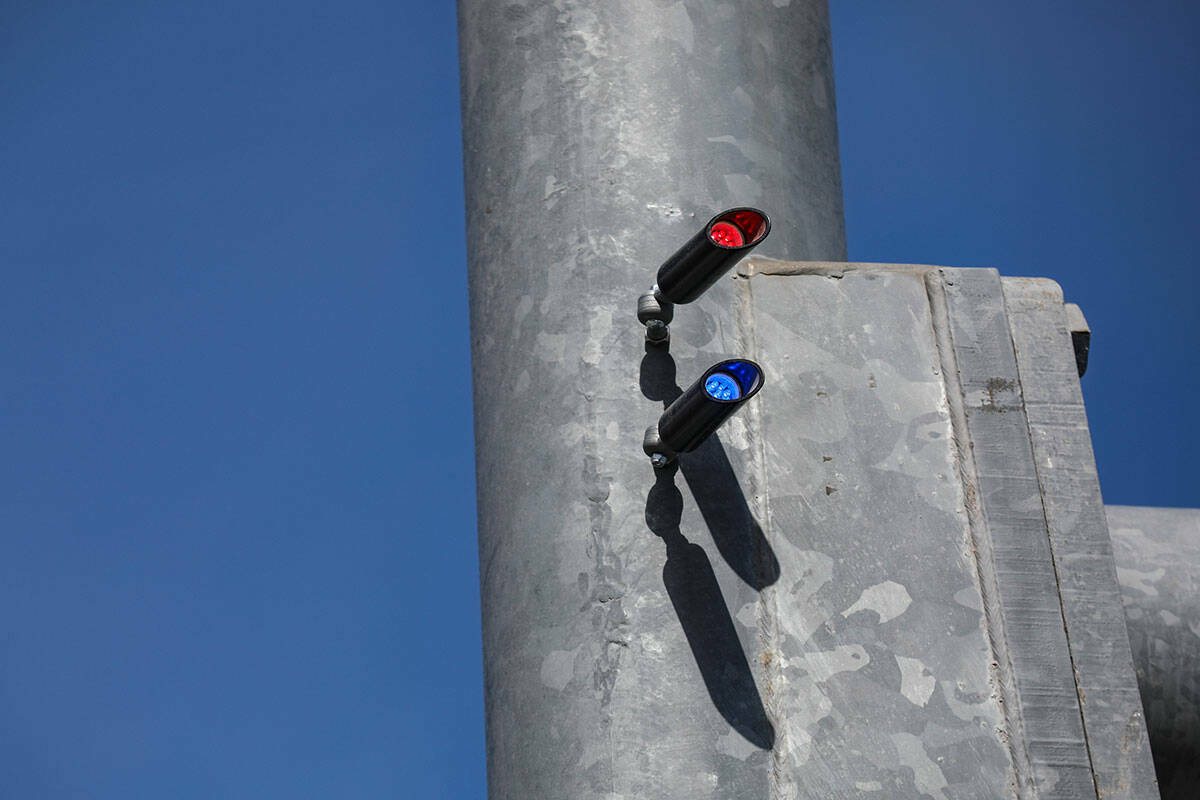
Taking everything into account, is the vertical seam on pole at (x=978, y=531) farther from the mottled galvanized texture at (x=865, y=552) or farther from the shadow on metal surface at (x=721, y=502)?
the shadow on metal surface at (x=721, y=502)

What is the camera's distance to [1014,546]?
4.50 metres

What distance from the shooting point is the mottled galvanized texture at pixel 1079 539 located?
4.32 meters

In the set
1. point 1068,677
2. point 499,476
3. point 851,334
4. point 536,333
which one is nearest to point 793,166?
point 851,334

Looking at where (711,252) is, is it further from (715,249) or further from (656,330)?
(656,330)

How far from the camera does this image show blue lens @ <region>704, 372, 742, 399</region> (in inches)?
161

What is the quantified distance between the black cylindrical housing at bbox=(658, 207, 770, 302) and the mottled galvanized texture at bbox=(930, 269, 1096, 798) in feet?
3.04

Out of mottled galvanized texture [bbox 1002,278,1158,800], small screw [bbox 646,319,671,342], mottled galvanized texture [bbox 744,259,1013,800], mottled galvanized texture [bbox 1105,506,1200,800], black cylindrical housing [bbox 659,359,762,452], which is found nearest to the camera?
black cylindrical housing [bbox 659,359,762,452]

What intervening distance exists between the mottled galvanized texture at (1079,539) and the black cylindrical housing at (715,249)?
111 centimetres

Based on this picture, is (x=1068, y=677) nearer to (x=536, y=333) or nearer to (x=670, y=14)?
(x=536, y=333)

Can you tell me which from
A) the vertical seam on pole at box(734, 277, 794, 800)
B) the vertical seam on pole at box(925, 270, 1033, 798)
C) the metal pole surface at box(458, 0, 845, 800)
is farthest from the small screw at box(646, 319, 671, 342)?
the vertical seam on pole at box(925, 270, 1033, 798)

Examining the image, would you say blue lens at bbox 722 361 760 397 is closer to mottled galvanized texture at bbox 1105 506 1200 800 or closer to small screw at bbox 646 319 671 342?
small screw at bbox 646 319 671 342

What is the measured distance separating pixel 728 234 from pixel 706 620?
1063 millimetres

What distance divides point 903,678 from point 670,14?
7.30ft

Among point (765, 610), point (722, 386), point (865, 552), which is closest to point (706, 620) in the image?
point (765, 610)
